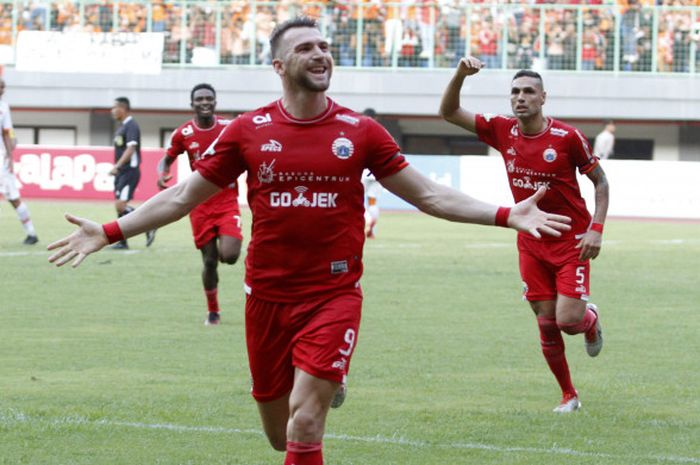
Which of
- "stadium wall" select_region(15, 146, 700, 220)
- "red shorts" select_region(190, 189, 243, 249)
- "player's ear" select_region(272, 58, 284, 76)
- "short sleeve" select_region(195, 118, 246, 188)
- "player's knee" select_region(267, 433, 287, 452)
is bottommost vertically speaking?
"stadium wall" select_region(15, 146, 700, 220)

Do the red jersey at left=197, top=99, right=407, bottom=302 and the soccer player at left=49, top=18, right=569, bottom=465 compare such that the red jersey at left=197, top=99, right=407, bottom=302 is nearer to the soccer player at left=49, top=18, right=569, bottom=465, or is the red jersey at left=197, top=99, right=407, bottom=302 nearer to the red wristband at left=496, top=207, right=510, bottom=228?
the soccer player at left=49, top=18, right=569, bottom=465

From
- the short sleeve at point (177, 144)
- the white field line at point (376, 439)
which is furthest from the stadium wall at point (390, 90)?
the white field line at point (376, 439)

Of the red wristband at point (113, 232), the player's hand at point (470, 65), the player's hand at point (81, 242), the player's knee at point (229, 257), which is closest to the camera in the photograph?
the player's hand at point (81, 242)

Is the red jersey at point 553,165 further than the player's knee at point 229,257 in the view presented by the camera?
No

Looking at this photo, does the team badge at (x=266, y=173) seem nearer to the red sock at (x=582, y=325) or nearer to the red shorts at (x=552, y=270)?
the red shorts at (x=552, y=270)

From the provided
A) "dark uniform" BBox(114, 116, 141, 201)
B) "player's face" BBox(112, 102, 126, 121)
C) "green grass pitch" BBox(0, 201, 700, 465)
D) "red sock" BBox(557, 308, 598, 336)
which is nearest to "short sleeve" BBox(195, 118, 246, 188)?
"green grass pitch" BBox(0, 201, 700, 465)

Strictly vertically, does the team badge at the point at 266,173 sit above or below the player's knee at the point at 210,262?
above

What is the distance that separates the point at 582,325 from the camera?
10.2 meters

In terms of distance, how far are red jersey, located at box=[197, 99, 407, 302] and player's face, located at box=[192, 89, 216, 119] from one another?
7.32m

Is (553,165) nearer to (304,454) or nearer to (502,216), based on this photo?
(502,216)

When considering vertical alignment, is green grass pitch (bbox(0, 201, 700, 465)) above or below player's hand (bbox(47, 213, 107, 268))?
below

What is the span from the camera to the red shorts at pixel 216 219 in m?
14.1

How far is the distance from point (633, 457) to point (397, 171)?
8.01 ft

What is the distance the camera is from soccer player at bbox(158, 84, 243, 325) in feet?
46.3
